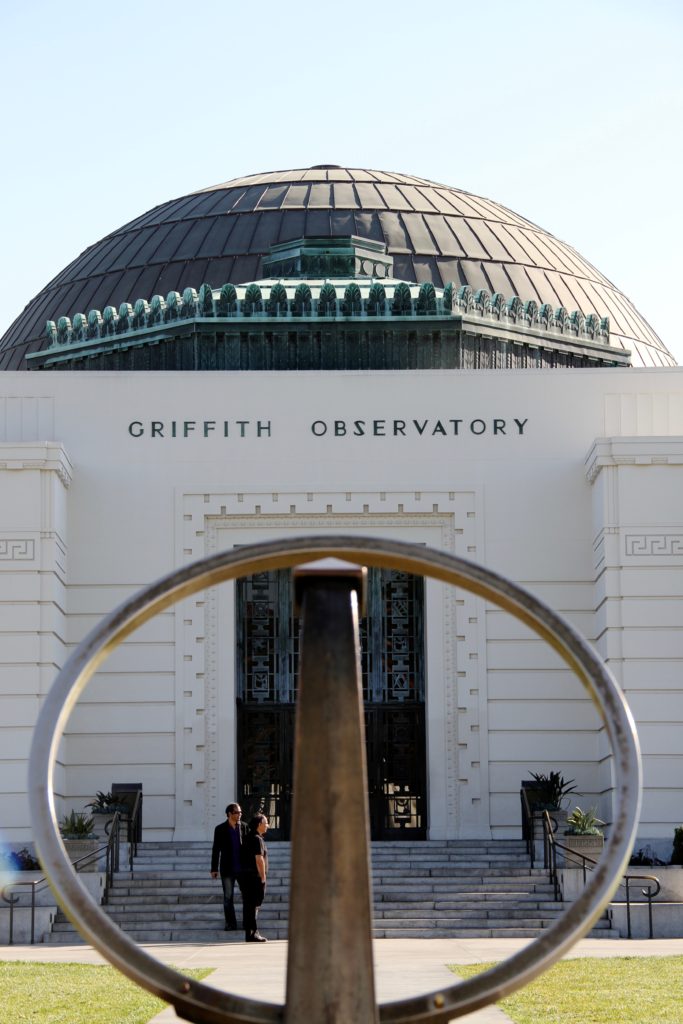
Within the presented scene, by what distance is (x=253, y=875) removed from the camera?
695 inches

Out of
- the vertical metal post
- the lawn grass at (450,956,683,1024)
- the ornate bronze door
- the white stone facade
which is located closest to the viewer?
the vertical metal post

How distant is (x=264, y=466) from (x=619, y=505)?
5.17 metres

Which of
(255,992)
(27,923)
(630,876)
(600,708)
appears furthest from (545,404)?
(600,708)

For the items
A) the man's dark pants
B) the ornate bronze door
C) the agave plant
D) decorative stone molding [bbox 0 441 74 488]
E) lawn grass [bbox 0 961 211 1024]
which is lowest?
lawn grass [bbox 0 961 211 1024]

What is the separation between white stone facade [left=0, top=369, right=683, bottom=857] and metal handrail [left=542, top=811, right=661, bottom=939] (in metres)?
2.15

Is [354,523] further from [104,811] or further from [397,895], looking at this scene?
[397,895]

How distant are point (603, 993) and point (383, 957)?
12.6 feet

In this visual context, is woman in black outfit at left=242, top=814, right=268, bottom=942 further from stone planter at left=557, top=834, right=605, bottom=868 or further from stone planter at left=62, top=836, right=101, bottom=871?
stone planter at left=557, top=834, right=605, bottom=868

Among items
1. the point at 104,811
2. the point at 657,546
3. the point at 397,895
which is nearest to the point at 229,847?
the point at 397,895

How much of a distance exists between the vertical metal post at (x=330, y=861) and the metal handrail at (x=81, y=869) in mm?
11540

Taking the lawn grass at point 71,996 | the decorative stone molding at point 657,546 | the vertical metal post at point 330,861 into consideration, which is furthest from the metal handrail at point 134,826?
the vertical metal post at point 330,861

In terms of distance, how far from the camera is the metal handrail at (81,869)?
19.4 meters

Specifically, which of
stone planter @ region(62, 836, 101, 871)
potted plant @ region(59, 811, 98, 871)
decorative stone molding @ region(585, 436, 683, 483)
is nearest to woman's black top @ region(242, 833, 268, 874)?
potted plant @ region(59, 811, 98, 871)

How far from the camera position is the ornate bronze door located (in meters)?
25.7
